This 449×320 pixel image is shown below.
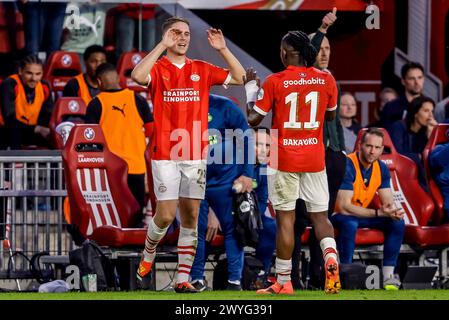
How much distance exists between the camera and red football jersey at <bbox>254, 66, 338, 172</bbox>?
1437 cm

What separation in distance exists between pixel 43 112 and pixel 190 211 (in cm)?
525

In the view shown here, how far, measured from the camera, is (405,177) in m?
18.8

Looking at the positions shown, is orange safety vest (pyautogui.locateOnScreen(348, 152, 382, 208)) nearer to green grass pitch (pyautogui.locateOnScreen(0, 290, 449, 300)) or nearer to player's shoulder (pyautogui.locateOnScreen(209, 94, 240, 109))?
player's shoulder (pyautogui.locateOnScreen(209, 94, 240, 109))

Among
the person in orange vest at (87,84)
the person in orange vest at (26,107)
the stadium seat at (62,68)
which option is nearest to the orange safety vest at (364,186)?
the person in orange vest at (87,84)

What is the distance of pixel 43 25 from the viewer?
22.2m

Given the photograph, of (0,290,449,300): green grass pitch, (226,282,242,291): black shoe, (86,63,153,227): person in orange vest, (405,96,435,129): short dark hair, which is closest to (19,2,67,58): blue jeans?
(86,63,153,227): person in orange vest

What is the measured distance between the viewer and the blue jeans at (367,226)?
55.6ft

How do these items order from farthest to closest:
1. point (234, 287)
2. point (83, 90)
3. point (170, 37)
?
point (83, 90) → point (234, 287) → point (170, 37)

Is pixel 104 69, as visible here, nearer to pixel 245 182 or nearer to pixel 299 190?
pixel 245 182

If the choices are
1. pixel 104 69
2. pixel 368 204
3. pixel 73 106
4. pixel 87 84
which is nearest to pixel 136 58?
pixel 87 84

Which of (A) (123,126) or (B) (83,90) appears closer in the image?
(A) (123,126)

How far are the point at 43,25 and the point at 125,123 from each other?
170 inches
